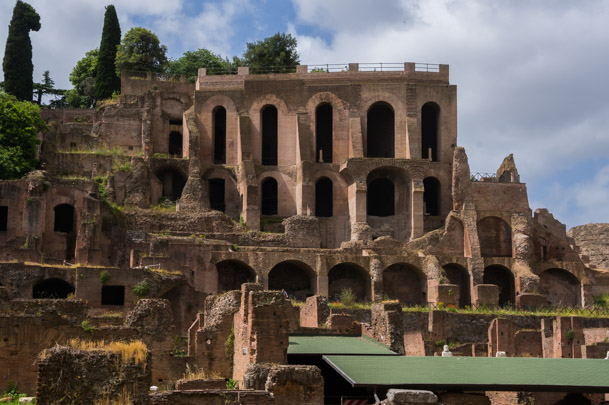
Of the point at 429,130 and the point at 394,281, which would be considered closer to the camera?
the point at 394,281

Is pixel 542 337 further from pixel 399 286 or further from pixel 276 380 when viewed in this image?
pixel 276 380

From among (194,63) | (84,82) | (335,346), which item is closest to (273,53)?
(194,63)

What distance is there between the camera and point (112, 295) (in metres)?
41.1

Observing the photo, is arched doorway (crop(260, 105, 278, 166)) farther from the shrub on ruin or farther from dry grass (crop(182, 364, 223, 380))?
dry grass (crop(182, 364, 223, 380))

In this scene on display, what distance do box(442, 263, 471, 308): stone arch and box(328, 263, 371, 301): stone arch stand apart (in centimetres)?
539

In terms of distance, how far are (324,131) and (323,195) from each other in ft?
19.5

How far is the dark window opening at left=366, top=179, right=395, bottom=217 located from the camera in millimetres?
61984

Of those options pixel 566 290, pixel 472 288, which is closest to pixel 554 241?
pixel 566 290

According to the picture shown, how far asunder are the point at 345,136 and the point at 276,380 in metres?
45.5

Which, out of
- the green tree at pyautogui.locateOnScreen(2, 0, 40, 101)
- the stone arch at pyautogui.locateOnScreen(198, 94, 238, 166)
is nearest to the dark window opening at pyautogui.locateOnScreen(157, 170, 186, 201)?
the stone arch at pyautogui.locateOnScreen(198, 94, 238, 166)

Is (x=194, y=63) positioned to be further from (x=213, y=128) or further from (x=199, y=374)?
(x=199, y=374)

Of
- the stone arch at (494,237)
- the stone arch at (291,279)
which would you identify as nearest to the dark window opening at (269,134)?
the stone arch at (291,279)

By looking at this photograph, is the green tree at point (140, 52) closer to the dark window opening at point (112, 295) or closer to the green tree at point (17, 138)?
the green tree at point (17, 138)

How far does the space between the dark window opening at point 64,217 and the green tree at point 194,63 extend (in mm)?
28996
